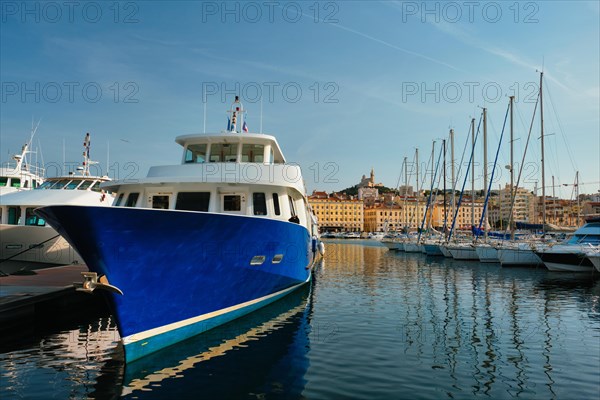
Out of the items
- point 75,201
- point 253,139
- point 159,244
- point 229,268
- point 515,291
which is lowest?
point 515,291

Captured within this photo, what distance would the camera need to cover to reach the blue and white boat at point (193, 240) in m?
8.15

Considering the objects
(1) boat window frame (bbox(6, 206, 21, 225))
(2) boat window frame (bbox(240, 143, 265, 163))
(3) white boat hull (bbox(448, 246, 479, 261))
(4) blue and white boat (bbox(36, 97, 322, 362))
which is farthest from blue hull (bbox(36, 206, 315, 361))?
(3) white boat hull (bbox(448, 246, 479, 261))

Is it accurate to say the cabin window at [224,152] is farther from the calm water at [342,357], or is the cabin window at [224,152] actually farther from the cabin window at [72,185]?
the cabin window at [72,185]

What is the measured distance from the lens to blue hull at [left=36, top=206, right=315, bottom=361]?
804cm

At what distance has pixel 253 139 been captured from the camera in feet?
48.4

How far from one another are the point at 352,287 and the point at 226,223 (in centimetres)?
1257

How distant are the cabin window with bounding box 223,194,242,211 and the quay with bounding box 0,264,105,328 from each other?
17.8 feet

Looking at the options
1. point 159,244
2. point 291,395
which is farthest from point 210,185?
point 291,395

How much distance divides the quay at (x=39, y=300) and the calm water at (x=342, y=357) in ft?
1.55

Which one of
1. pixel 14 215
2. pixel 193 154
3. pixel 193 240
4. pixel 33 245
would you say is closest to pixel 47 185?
pixel 14 215

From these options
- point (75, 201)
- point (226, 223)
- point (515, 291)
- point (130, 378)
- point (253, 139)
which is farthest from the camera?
point (75, 201)

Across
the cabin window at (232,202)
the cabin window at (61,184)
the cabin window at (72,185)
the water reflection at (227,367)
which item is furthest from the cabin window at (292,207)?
the cabin window at (61,184)

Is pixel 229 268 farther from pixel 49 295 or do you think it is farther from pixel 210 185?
pixel 49 295

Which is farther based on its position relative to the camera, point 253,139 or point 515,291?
point 515,291
